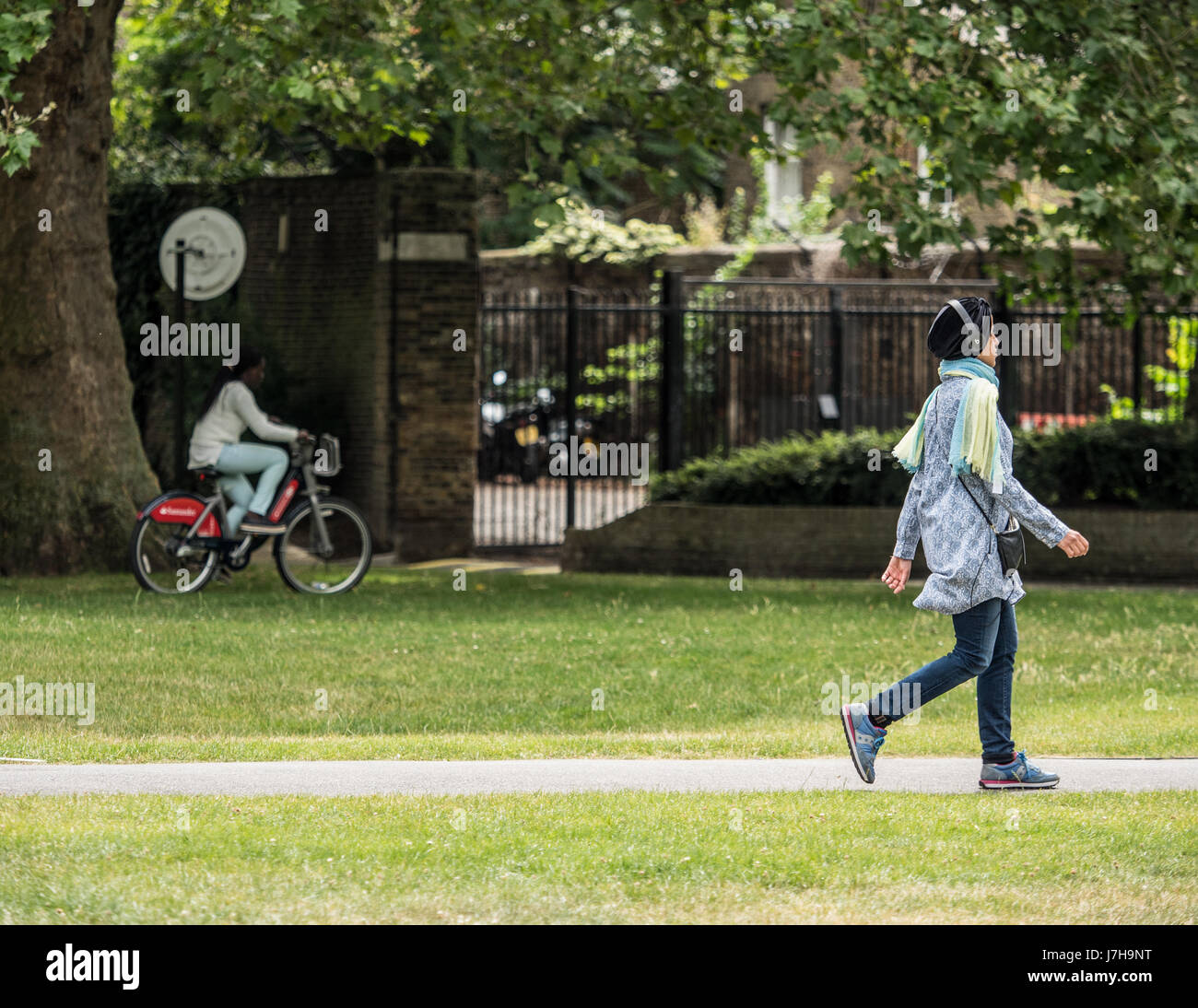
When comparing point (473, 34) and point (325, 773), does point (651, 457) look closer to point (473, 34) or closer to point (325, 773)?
point (473, 34)

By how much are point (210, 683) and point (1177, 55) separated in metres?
9.18

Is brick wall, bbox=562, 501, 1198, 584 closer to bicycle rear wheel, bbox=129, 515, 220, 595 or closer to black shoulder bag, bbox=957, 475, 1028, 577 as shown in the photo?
bicycle rear wheel, bbox=129, 515, 220, 595

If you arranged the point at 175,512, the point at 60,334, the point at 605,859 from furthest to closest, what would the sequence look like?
the point at 60,334, the point at 175,512, the point at 605,859

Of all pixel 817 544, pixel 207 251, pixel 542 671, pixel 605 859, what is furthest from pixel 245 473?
pixel 605 859

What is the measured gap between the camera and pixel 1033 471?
52.7 feet

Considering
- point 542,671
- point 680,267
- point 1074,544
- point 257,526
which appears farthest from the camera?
point 680,267

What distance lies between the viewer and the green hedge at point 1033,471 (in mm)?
15836

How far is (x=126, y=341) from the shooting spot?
20031 mm

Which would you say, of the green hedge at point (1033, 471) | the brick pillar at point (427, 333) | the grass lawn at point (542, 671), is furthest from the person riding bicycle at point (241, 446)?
the green hedge at point (1033, 471)

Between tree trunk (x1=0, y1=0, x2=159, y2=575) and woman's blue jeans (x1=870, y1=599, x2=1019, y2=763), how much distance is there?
8.65 meters

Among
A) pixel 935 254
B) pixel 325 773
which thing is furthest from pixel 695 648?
pixel 935 254

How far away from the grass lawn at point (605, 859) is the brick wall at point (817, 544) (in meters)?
8.72

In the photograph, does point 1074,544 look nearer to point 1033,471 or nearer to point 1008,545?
point 1008,545

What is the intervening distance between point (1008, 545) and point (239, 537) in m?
7.57
